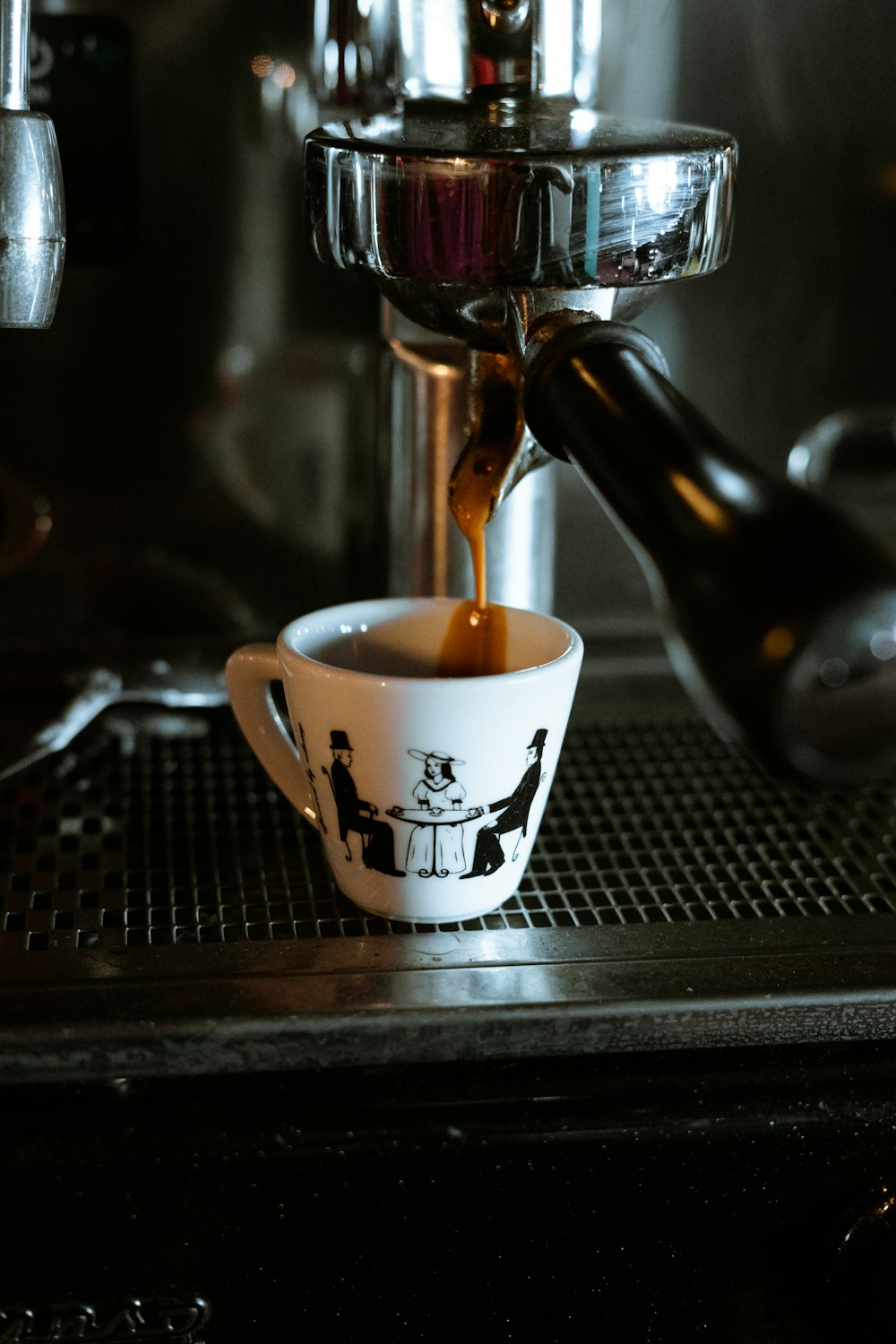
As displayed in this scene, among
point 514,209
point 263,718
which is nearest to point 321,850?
point 263,718

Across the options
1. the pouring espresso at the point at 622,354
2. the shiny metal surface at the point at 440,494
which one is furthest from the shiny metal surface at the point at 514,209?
the shiny metal surface at the point at 440,494

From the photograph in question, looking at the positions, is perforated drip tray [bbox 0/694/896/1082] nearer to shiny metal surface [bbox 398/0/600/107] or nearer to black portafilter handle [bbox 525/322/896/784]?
black portafilter handle [bbox 525/322/896/784]

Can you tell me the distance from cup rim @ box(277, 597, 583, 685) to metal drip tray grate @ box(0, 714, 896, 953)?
69 mm

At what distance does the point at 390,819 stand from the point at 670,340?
0.30 m

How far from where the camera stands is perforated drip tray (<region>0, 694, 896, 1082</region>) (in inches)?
12.5

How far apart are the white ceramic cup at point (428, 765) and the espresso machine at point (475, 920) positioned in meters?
0.02

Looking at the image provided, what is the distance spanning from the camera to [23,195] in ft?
1.07

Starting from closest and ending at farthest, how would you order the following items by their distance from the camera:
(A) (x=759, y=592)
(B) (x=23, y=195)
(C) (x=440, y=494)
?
(A) (x=759, y=592), (B) (x=23, y=195), (C) (x=440, y=494)

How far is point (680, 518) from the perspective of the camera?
232mm

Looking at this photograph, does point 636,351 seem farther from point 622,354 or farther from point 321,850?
point 321,850

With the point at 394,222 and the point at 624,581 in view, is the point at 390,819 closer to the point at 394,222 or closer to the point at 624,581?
the point at 394,222

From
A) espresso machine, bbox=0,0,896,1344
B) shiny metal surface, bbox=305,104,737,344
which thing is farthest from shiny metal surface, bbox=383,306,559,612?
shiny metal surface, bbox=305,104,737,344

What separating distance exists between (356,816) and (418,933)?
37 mm

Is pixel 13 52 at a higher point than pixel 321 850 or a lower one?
higher
